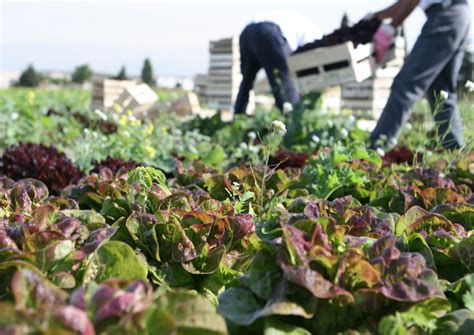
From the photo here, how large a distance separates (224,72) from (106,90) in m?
2.34

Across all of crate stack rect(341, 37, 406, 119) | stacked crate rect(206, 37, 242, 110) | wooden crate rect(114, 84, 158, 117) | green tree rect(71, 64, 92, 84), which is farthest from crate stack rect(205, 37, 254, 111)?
green tree rect(71, 64, 92, 84)

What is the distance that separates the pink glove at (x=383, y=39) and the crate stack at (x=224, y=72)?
558 centimetres

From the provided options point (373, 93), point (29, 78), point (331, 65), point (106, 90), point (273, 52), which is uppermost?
point (273, 52)

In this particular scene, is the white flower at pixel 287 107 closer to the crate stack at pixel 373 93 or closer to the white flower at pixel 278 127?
the crate stack at pixel 373 93

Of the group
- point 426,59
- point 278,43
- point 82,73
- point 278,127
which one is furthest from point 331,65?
point 82,73

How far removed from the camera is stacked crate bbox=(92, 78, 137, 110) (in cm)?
1040

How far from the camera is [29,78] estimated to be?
121ft

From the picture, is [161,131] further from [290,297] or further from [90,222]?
[290,297]

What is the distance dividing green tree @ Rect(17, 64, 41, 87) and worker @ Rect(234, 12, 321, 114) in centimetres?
3296

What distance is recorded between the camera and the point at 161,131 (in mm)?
5852

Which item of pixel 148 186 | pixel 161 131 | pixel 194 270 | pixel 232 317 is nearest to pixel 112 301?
pixel 232 317

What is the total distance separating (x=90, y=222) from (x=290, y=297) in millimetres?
723

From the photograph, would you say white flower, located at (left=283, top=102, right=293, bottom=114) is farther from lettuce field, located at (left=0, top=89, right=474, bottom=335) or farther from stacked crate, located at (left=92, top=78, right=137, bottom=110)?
stacked crate, located at (left=92, top=78, right=137, bottom=110)

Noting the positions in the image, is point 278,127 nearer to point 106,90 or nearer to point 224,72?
point 106,90
